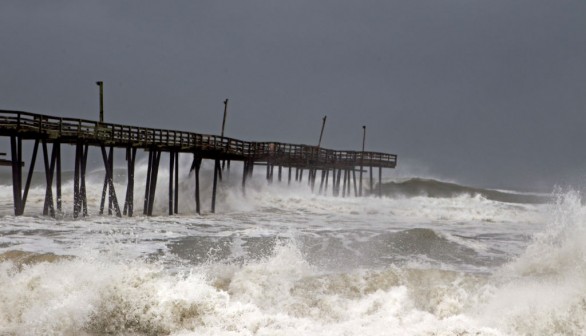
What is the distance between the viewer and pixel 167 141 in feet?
76.3

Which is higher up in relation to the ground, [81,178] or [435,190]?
[81,178]

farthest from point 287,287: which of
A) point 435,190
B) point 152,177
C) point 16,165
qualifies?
point 435,190

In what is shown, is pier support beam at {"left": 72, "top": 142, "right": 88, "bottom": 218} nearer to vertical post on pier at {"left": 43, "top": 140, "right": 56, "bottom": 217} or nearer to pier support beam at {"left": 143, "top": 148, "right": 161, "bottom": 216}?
vertical post on pier at {"left": 43, "top": 140, "right": 56, "bottom": 217}

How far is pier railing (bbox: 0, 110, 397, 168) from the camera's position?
17.9m

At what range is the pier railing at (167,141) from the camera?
58.7 ft

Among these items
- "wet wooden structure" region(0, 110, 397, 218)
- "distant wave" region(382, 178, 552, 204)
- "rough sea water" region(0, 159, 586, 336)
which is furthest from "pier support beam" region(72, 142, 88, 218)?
"distant wave" region(382, 178, 552, 204)

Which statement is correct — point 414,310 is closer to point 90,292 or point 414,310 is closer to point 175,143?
point 90,292

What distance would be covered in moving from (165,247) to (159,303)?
5.48m

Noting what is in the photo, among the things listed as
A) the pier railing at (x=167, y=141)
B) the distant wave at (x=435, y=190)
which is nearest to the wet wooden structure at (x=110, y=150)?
the pier railing at (x=167, y=141)

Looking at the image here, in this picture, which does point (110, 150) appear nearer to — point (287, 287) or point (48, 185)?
point (48, 185)

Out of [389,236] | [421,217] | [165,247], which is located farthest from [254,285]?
[421,217]

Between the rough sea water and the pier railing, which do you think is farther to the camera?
the pier railing

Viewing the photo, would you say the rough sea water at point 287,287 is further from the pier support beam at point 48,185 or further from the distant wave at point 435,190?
the distant wave at point 435,190

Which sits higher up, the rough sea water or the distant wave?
the rough sea water
